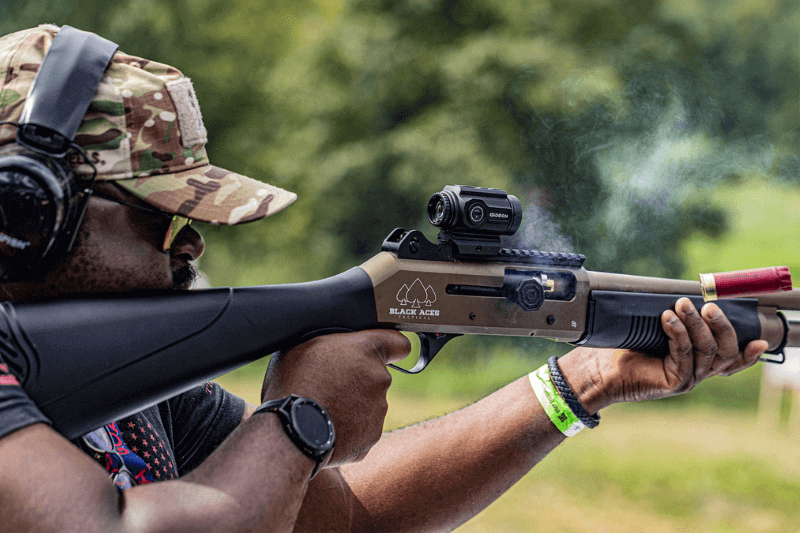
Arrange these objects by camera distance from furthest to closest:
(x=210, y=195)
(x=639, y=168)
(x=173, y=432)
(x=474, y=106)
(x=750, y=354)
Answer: (x=474, y=106) → (x=639, y=168) → (x=750, y=354) → (x=173, y=432) → (x=210, y=195)

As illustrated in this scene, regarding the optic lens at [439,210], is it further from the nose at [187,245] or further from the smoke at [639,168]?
the smoke at [639,168]

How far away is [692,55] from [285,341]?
17.7ft

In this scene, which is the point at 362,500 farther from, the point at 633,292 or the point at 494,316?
the point at 633,292

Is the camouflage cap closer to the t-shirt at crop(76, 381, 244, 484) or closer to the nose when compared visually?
the nose

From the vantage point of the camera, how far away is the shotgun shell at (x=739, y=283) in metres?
1.66

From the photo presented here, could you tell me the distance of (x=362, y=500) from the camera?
60.6 inches

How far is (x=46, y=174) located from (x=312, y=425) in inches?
21.6

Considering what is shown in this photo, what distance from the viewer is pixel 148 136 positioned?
1.09 meters

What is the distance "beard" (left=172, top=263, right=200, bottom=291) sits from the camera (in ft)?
3.95

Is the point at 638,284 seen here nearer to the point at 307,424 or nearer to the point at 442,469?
the point at 442,469

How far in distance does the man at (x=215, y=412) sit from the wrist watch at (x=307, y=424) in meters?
0.01

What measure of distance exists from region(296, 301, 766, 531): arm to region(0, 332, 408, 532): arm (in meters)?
0.39

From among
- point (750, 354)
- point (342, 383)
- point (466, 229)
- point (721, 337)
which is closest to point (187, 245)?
point (342, 383)

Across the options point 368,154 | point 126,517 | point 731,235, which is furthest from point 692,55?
point 126,517
